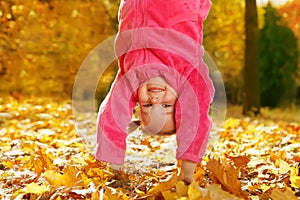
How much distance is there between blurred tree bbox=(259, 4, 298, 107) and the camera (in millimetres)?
16547

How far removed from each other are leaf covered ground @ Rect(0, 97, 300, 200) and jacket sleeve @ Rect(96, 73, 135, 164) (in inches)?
5.7

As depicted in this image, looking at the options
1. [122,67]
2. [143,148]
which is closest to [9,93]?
[143,148]

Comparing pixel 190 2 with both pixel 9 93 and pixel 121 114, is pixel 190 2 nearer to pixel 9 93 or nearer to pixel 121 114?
pixel 121 114

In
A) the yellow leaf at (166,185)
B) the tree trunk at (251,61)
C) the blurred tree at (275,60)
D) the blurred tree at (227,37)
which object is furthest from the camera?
the blurred tree at (275,60)

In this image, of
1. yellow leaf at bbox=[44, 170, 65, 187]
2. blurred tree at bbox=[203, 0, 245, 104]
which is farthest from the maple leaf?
blurred tree at bbox=[203, 0, 245, 104]

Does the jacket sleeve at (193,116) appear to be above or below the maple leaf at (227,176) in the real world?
above

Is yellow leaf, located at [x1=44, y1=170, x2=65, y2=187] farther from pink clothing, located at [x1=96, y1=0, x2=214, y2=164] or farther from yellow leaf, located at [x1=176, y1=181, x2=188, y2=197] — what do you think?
yellow leaf, located at [x1=176, y1=181, x2=188, y2=197]

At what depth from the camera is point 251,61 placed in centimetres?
1202

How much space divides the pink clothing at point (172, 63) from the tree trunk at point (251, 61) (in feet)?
30.5

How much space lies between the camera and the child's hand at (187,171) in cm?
273

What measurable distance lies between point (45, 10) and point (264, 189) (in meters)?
8.69

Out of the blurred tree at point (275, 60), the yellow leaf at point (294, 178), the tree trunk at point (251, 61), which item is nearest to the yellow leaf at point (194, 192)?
the yellow leaf at point (294, 178)

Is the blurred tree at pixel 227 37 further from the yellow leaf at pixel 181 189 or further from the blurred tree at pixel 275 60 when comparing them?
the yellow leaf at pixel 181 189

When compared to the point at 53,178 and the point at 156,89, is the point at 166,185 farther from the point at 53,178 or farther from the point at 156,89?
the point at 53,178
